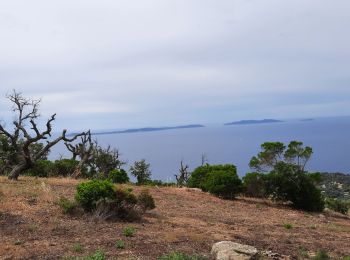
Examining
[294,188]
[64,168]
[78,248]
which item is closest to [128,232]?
[78,248]

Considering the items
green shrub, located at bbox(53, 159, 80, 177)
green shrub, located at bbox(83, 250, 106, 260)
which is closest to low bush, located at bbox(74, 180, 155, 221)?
green shrub, located at bbox(83, 250, 106, 260)

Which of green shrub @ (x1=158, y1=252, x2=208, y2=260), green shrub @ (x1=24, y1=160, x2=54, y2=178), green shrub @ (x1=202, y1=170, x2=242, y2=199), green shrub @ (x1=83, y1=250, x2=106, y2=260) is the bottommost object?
green shrub @ (x1=158, y1=252, x2=208, y2=260)

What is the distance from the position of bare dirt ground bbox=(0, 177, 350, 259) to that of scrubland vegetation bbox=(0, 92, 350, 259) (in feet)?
0.07

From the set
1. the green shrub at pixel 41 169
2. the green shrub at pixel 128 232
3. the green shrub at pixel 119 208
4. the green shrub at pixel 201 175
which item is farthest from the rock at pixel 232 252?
the green shrub at pixel 41 169

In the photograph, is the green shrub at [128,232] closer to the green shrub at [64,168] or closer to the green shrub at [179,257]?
the green shrub at [179,257]

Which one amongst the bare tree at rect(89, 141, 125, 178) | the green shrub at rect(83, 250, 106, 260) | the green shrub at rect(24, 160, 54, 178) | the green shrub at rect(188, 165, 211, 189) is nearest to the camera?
the green shrub at rect(83, 250, 106, 260)

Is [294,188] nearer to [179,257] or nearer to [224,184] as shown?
[224,184]

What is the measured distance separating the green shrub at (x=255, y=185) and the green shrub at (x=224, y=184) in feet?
4.85

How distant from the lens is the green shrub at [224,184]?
23109 millimetres

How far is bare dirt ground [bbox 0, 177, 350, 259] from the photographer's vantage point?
9.71m

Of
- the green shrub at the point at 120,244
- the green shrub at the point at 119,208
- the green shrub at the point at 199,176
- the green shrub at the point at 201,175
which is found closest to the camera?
the green shrub at the point at 120,244

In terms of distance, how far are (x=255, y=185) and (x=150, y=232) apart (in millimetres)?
14389

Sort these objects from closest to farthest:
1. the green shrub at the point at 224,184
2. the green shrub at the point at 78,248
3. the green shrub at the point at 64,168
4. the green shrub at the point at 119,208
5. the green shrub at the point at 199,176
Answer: the green shrub at the point at 78,248, the green shrub at the point at 119,208, the green shrub at the point at 224,184, the green shrub at the point at 199,176, the green shrub at the point at 64,168

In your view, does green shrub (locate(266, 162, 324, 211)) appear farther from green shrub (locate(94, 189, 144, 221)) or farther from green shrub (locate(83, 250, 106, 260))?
green shrub (locate(83, 250, 106, 260))
